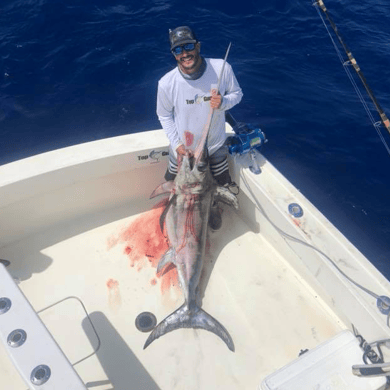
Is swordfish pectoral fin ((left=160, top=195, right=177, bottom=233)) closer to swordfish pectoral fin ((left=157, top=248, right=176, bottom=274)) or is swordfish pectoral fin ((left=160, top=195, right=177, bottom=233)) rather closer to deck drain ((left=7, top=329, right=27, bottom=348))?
swordfish pectoral fin ((left=157, top=248, right=176, bottom=274))

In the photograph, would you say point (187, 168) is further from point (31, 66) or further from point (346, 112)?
point (31, 66)

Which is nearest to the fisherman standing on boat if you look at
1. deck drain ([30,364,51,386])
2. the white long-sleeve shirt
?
the white long-sleeve shirt

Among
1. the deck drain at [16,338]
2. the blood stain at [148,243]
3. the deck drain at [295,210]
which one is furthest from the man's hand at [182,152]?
the deck drain at [16,338]

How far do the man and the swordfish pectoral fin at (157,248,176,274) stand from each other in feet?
3.64

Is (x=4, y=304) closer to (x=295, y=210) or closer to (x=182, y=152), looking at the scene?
(x=182, y=152)

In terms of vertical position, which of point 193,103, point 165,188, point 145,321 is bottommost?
point 145,321

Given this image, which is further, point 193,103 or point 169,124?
point 169,124

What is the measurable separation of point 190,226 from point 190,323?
1.22 m

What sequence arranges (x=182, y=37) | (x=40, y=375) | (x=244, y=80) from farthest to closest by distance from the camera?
(x=244, y=80)
(x=182, y=37)
(x=40, y=375)

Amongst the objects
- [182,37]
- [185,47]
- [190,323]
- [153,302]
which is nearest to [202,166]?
[185,47]

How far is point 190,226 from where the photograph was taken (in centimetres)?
462

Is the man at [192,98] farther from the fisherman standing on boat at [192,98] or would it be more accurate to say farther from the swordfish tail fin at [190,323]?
the swordfish tail fin at [190,323]

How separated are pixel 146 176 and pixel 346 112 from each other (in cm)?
539

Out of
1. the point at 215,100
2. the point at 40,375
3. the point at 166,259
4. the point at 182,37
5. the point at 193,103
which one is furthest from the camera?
the point at 166,259
